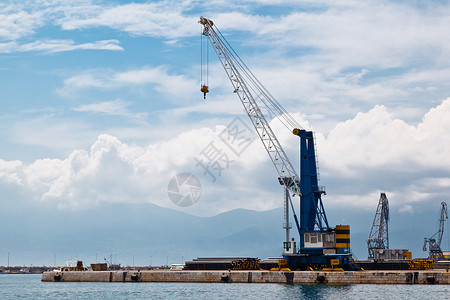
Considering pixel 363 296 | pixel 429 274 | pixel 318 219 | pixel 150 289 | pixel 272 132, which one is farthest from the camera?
pixel 272 132

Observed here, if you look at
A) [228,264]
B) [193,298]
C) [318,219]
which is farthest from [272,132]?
[193,298]

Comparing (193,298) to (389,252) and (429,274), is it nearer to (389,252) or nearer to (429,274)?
(429,274)

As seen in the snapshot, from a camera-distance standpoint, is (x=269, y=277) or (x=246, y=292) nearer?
(x=246, y=292)

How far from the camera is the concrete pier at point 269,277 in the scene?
112312 mm

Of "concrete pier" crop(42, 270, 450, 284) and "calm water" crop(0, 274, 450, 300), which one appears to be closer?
"calm water" crop(0, 274, 450, 300)

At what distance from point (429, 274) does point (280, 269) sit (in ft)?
99.3

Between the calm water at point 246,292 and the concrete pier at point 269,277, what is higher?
Answer: the concrete pier at point 269,277

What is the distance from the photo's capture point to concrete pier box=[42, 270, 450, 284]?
11231cm

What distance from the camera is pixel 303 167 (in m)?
132

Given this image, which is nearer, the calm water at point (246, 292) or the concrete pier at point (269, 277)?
the calm water at point (246, 292)

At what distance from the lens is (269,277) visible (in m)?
125

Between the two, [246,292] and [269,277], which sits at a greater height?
[269,277]

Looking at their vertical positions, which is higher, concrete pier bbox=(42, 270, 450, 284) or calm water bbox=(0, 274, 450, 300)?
concrete pier bbox=(42, 270, 450, 284)

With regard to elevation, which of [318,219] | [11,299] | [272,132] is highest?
[272,132]
